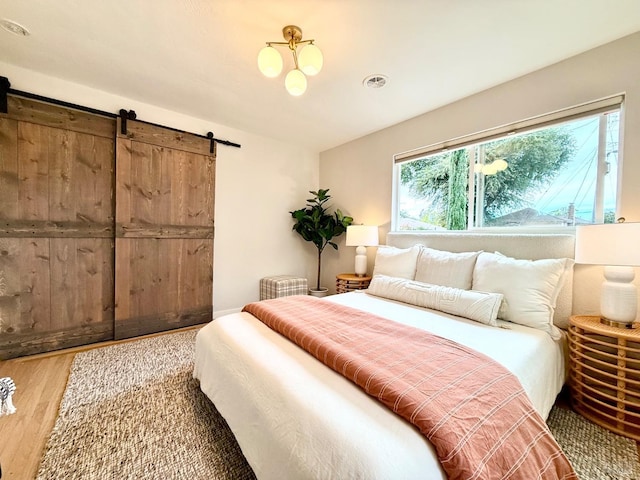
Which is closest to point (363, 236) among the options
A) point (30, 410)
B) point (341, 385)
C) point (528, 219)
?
point (528, 219)

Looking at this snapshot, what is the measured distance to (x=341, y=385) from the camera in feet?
3.53

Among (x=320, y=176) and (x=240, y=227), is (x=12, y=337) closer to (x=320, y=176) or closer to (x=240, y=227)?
(x=240, y=227)

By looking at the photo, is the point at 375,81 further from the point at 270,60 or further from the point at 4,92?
the point at 4,92

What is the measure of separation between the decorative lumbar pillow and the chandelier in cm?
176

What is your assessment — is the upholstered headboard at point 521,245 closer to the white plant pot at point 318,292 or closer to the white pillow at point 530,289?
the white pillow at point 530,289

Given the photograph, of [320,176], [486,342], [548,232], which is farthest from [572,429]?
[320,176]

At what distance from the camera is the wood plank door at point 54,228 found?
2264 mm

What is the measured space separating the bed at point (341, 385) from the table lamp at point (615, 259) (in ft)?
0.79

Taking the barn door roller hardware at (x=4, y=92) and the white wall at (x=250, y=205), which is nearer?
the barn door roller hardware at (x=4, y=92)

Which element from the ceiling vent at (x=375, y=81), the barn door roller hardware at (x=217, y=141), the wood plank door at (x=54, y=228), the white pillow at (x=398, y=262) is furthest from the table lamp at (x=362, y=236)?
the wood plank door at (x=54, y=228)

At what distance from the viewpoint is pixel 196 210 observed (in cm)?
320

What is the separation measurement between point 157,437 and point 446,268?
233 centimetres

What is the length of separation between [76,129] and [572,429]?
4.48m

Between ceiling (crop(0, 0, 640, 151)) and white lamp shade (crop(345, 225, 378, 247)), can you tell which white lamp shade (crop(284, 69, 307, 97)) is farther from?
white lamp shade (crop(345, 225, 378, 247))
